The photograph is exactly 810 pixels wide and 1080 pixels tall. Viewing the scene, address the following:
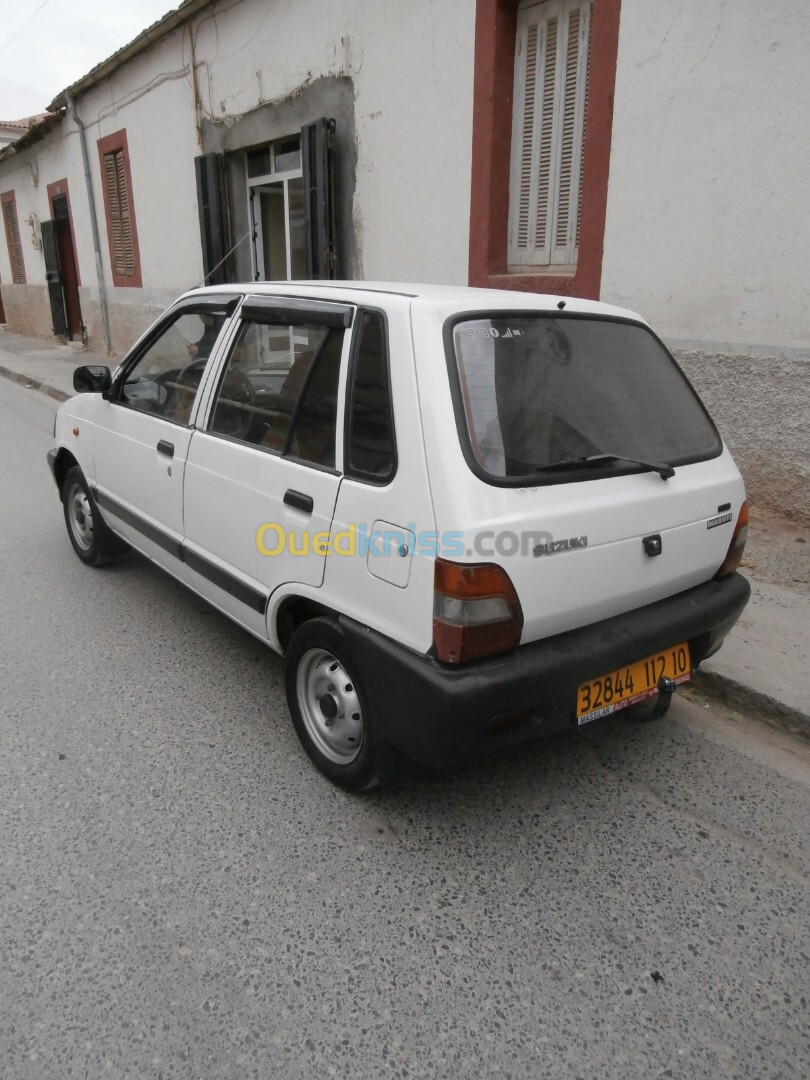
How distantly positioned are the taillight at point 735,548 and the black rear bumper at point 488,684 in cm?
42

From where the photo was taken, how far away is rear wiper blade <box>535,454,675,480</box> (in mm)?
2312

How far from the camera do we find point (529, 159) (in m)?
6.38

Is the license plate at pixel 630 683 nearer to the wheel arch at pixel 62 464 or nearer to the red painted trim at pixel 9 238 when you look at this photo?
the wheel arch at pixel 62 464

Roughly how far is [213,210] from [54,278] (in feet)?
26.8

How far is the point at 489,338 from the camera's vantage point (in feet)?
7.75

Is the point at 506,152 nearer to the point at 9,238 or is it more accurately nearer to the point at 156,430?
the point at 156,430

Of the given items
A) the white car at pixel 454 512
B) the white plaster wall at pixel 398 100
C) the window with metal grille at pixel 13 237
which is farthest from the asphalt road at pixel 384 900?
the window with metal grille at pixel 13 237

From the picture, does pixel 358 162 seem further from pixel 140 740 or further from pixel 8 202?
pixel 8 202

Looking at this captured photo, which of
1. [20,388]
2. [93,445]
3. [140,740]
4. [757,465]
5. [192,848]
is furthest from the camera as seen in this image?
[20,388]

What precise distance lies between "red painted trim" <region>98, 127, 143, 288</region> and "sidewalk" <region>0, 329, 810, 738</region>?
11.2 metres

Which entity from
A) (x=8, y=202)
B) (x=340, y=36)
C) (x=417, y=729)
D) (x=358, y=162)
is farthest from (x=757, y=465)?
(x=8, y=202)

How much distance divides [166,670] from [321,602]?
1.37m

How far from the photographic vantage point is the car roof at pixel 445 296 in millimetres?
2387

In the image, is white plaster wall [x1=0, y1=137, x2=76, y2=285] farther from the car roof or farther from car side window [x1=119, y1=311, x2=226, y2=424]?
the car roof
